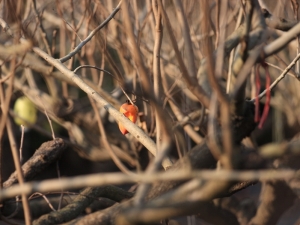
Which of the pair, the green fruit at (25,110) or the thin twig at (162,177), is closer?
the thin twig at (162,177)

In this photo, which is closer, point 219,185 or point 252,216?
point 219,185

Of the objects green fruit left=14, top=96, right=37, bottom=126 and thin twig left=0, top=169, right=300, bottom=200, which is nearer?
thin twig left=0, top=169, right=300, bottom=200

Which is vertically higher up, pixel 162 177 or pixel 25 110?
pixel 162 177

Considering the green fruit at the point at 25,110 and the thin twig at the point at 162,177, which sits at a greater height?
the thin twig at the point at 162,177

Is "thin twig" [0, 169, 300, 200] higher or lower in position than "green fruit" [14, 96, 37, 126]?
higher

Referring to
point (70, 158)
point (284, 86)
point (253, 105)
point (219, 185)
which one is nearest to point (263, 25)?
point (253, 105)

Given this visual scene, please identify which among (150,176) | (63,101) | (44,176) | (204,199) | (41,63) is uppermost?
(150,176)

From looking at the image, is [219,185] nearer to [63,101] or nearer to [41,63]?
[41,63]

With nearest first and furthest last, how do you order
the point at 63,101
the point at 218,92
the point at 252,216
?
the point at 218,92, the point at 252,216, the point at 63,101

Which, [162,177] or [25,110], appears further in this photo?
[25,110]

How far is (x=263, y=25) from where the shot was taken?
5.07ft

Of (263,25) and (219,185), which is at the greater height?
(263,25)

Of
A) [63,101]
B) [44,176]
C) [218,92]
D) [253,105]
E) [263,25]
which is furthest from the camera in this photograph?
[44,176]

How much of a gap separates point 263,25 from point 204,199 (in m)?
0.62
